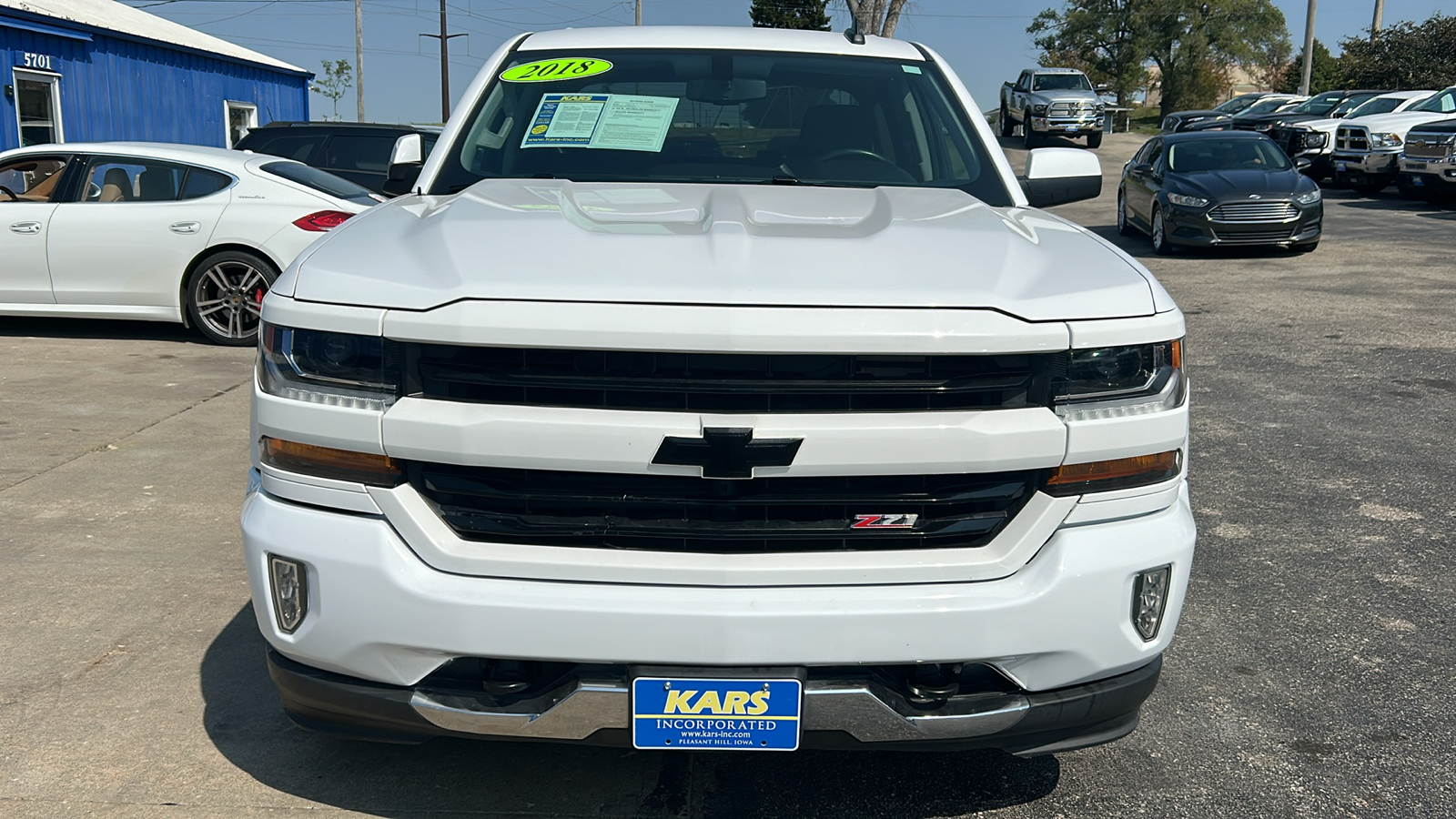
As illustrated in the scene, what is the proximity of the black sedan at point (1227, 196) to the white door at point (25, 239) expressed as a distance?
38.9 feet

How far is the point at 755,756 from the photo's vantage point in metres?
3.13

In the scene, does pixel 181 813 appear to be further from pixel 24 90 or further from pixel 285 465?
pixel 24 90

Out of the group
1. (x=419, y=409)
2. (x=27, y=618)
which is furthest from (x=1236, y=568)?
(x=27, y=618)

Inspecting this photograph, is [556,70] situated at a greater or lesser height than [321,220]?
greater

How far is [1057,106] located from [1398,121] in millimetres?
14093

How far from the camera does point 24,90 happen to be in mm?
18406

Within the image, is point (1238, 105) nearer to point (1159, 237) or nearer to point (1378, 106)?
point (1378, 106)

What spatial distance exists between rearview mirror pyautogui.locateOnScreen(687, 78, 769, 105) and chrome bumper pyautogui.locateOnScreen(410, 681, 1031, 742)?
2.24 m

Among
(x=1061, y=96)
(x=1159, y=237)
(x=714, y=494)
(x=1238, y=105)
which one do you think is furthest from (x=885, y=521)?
(x=1238, y=105)

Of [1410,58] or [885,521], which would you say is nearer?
[885,521]

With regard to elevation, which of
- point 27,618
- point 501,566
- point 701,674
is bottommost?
point 27,618

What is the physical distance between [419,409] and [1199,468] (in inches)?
182

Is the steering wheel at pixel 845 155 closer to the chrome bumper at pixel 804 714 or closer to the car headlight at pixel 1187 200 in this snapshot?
the chrome bumper at pixel 804 714

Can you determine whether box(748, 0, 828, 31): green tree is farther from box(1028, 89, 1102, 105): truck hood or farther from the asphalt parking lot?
the asphalt parking lot
